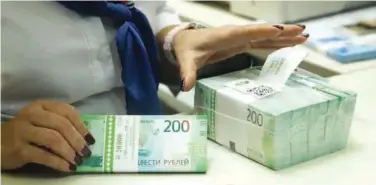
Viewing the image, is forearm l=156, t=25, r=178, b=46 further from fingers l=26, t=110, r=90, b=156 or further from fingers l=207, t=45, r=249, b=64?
fingers l=26, t=110, r=90, b=156

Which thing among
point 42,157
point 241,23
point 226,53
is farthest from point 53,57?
point 241,23

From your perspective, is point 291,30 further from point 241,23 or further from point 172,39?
point 241,23

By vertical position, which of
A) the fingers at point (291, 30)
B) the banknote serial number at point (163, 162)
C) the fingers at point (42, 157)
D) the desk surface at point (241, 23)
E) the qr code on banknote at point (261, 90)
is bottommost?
the desk surface at point (241, 23)

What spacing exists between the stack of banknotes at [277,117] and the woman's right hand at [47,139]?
7.1 inches

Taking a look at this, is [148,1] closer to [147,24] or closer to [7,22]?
[147,24]

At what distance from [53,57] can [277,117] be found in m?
0.31

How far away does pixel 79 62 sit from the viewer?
91cm

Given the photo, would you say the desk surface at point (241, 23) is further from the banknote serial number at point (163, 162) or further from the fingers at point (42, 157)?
the fingers at point (42, 157)

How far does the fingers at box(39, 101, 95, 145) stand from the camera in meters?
0.80

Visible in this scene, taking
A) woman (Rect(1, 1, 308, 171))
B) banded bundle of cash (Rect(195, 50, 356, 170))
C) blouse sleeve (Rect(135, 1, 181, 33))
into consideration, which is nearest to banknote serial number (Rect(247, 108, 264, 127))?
banded bundle of cash (Rect(195, 50, 356, 170))

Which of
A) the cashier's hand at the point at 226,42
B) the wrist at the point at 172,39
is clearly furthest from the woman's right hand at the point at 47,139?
the wrist at the point at 172,39

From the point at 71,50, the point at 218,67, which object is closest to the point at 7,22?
the point at 71,50

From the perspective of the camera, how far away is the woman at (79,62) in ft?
2.60

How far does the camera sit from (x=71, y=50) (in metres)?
0.90
